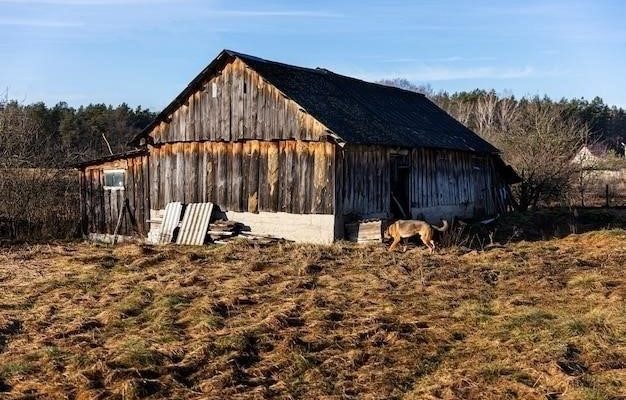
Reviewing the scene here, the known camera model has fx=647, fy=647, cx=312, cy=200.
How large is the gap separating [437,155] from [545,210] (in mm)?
8904

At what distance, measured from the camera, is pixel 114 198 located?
2131 cm

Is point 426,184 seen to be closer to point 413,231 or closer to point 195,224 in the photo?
point 413,231

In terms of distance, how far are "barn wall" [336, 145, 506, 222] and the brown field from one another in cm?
239

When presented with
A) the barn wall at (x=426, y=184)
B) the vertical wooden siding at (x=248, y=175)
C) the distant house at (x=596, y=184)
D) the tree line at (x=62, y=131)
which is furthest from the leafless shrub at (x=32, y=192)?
the distant house at (x=596, y=184)

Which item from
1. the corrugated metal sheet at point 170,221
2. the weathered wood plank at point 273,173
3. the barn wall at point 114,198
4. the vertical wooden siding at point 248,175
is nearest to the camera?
the vertical wooden siding at point 248,175

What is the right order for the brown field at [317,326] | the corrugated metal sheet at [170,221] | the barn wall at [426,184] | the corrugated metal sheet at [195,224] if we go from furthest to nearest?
1. the corrugated metal sheet at [170,221]
2. the corrugated metal sheet at [195,224]
3. the barn wall at [426,184]
4. the brown field at [317,326]

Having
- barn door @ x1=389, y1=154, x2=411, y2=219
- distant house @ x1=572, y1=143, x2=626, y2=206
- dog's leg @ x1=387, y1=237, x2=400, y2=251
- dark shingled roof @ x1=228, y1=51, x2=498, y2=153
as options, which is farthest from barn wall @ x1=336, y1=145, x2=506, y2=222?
distant house @ x1=572, y1=143, x2=626, y2=206

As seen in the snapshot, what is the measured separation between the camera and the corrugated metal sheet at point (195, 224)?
61.8 feet

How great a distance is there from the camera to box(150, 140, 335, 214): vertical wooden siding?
56.2 ft

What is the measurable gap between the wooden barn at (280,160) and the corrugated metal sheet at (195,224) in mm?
356

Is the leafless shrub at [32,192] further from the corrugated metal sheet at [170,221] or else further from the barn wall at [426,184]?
the barn wall at [426,184]

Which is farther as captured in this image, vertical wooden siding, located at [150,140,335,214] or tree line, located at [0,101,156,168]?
tree line, located at [0,101,156,168]

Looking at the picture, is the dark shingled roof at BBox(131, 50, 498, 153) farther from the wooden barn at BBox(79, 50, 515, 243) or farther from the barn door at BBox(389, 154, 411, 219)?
the barn door at BBox(389, 154, 411, 219)

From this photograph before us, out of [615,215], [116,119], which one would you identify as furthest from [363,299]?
[116,119]
